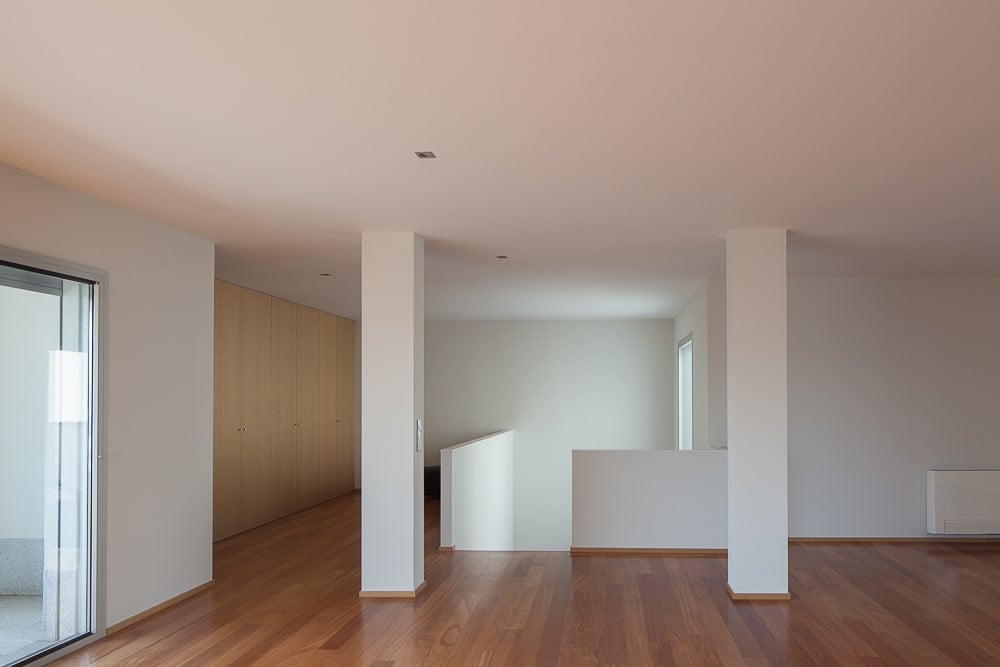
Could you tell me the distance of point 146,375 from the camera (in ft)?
17.7

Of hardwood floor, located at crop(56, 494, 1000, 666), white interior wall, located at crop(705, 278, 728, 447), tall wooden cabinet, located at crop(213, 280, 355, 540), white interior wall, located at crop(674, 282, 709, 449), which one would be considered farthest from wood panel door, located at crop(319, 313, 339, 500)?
white interior wall, located at crop(705, 278, 728, 447)

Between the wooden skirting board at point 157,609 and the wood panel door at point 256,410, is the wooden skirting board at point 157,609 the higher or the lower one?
the lower one

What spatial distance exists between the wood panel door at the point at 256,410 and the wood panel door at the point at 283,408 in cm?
11

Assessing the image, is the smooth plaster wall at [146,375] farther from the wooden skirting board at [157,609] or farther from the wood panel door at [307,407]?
the wood panel door at [307,407]

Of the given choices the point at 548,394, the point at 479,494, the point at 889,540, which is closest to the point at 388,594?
the point at 479,494

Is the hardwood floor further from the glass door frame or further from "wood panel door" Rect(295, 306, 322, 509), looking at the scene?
"wood panel door" Rect(295, 306, 322, 509)

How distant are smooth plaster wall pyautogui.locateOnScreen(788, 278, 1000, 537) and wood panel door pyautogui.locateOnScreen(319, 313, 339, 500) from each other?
5683mm

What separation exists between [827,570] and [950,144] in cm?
402

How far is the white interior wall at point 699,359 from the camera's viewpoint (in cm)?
853

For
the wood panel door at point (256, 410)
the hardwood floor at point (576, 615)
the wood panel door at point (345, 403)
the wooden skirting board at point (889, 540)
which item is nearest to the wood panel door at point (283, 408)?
the wood panel door at point (256, 410)

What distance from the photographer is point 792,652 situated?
4582 mm

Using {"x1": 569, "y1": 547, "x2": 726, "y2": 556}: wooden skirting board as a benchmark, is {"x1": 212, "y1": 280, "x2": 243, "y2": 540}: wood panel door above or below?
above

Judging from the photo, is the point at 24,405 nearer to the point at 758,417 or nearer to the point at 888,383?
the point at 758,417

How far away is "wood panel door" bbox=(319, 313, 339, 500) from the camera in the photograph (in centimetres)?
1105
